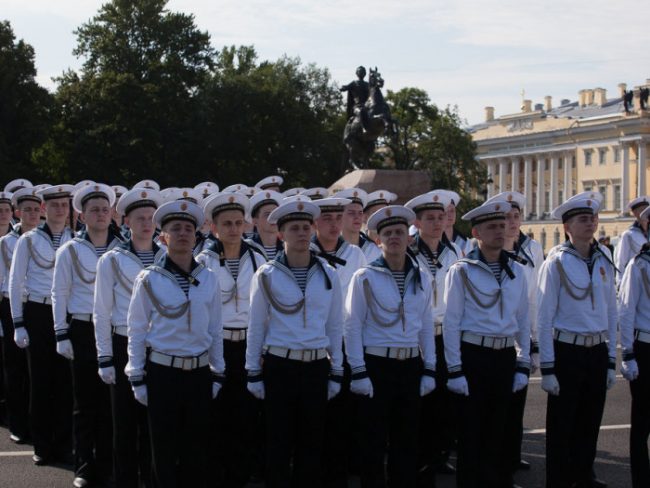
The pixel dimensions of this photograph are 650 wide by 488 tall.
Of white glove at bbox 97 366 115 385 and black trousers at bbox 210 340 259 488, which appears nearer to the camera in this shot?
white glove at bbox 97 366 115 385

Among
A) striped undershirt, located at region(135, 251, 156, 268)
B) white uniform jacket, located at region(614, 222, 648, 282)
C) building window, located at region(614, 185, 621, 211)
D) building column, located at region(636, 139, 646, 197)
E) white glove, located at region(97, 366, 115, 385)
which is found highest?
building column, located at region(636, 139, 646, 197)

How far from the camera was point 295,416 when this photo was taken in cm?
729

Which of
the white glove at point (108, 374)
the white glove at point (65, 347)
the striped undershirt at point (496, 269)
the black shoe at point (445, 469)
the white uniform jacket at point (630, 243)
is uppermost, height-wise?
the white uniform jacket at point (630, 243)

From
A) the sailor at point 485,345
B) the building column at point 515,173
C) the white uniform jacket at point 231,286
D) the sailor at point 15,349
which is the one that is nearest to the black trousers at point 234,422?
the white uniform jacket at point 231,286

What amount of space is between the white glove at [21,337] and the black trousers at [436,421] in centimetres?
370

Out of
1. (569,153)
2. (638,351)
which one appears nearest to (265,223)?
(638,351)

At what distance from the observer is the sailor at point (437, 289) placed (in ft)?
28.9

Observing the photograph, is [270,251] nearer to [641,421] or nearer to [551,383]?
[551,383]

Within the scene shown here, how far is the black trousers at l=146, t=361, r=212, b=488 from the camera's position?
6.81 metres

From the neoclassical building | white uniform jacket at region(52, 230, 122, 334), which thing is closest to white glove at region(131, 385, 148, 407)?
white uniform jacket at region(52, 230, 122, 334)

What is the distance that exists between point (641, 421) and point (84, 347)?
4.47 meters

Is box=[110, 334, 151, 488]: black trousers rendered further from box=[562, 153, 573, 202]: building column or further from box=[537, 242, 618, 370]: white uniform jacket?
box=[562, 153, 573, 202]: building column

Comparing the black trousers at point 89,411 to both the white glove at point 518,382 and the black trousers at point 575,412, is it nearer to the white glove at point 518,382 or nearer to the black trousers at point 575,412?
the white glove at point 518,382

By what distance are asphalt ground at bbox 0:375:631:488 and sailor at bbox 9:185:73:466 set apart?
30 centimetres
